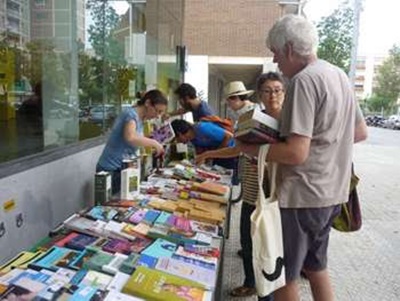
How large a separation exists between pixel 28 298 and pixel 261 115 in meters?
0.96

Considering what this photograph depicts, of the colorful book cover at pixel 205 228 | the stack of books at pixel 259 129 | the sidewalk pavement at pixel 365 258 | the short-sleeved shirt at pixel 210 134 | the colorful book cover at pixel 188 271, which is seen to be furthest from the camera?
the short-sleeved shirt at pixel 210 134

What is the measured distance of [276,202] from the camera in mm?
1629

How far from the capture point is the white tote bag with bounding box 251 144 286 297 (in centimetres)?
161

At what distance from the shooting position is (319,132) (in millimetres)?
1571

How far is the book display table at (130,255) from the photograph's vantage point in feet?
4.37

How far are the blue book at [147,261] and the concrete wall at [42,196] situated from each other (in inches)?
33.4

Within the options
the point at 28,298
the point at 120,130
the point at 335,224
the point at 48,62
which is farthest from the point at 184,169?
the point at 28,298

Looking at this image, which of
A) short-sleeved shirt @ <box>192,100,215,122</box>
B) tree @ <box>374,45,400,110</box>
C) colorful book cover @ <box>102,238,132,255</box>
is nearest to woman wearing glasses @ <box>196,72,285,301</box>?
colorful book cover @ <box>102,238,132,255</box>

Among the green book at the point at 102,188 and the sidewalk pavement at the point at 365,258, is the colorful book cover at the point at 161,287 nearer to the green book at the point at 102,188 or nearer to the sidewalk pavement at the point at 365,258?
the green book at the point at 102,188

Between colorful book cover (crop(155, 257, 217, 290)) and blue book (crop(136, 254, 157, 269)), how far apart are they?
0.02m

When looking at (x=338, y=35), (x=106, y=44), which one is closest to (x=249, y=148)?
(x=106, y=44)

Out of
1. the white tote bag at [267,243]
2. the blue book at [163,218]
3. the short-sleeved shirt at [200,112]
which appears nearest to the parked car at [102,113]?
the short-sleeved shirt at [200,112]

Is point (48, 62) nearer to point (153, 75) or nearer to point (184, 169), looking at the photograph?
point (184, 169)

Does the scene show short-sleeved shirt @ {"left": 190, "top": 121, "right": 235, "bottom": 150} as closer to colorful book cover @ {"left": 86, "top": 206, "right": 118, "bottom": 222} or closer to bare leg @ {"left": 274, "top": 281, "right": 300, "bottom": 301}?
colorful book cover @ {"left": 86, "top": 206, "right": 118, "bottom": 222}
